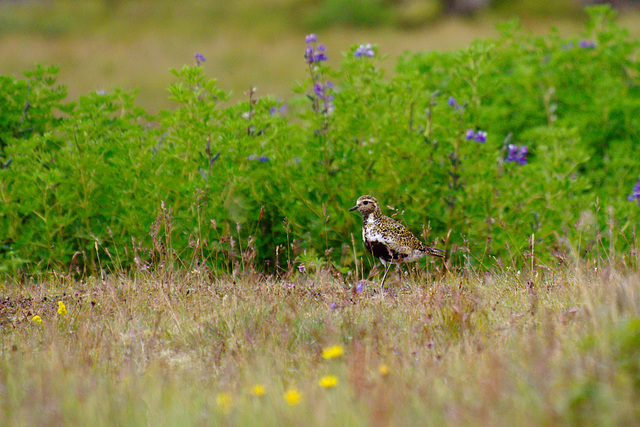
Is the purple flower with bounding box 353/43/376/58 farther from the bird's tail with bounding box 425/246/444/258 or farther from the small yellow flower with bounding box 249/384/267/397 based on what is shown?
the small yellow flower with bounding box 249/384/267/397

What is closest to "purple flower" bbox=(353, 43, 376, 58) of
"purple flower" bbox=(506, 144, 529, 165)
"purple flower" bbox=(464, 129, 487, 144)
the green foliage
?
the green foliage

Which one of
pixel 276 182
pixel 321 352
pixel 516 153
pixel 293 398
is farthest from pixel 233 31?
pixel 293 398

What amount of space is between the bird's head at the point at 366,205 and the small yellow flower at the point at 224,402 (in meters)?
2.30

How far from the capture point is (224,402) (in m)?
2.55

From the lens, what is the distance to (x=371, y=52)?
4988 mm

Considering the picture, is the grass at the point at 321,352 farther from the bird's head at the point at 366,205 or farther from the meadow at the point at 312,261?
the bird's head at the point at 366,205

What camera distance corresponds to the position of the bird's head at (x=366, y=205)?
4.70 meters

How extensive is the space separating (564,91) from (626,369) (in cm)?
599

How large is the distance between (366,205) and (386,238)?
0.90ft

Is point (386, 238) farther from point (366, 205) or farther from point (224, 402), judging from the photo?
point (224, 402)

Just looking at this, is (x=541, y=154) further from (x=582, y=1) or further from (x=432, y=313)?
(x=582, y=1)

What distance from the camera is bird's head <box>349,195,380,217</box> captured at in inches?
185

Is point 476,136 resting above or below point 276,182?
above

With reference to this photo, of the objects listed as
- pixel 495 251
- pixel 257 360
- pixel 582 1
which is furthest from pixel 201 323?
pixel 582 1
